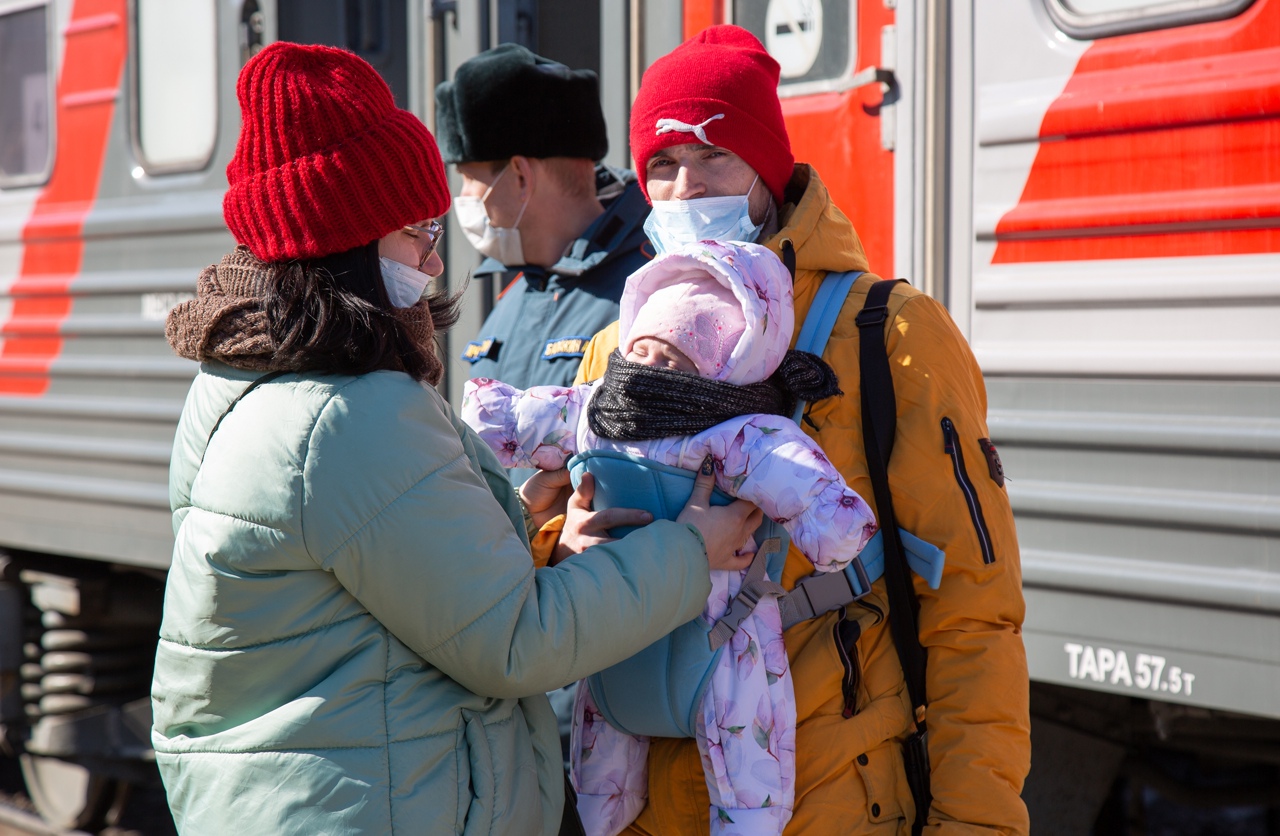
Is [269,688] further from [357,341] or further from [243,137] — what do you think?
[243,137]

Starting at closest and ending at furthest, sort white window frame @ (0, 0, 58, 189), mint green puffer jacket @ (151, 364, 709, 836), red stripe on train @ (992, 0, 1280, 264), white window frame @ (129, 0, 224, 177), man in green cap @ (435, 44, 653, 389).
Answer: mint green puffer jacket @ (151, 364, 709, 836) → red stripe on train @ (992, 0, 1280, 264) → man in green cap @ (435, 44, 653, 389) → white window frame @ (129, 0, 224, 177) → white window frame @ (0, 0, 58, 189)

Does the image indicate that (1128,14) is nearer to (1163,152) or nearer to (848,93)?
(1163,152)

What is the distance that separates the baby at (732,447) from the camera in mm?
1525

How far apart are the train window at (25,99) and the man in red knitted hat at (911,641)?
351 cm

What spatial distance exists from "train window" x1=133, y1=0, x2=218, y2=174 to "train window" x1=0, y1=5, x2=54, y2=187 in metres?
0.55

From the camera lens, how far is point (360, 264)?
1.52m

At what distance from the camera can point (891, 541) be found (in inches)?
64.2

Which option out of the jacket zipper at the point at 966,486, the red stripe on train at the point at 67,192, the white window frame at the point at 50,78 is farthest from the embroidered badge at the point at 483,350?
the white window frame at the point at 50,78

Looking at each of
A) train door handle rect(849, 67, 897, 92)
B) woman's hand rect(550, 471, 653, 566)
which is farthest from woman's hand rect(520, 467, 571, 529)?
train door handle rect(849, 67, 897, 92)

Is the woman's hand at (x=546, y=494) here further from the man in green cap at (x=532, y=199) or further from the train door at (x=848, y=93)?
the train door at (x=848, y=93)

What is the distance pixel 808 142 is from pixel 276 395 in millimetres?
1564

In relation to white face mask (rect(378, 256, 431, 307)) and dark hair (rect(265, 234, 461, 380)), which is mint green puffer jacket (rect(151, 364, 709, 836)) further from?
white face mask (rect(378, 256, 431, 307))

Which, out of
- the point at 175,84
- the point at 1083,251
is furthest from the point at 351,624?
the point at 175,84

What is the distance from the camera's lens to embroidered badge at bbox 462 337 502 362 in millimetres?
2762
